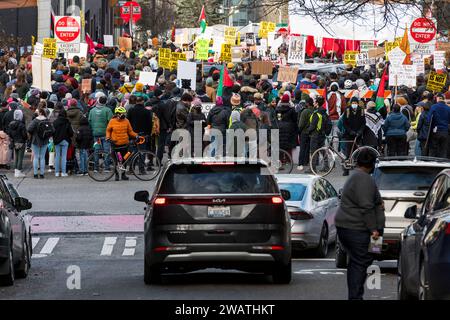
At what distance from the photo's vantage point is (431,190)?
13.4m

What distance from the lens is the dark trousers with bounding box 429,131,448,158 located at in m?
30.2

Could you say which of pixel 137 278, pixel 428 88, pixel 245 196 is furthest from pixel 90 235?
pixel 428 88

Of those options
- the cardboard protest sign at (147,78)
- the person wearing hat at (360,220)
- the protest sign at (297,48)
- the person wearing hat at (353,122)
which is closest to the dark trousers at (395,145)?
the person wearing hat at (353,122)

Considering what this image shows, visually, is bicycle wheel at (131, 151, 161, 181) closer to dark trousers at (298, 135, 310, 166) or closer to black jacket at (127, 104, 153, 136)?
black jacket at (127, 104, 153, 136)

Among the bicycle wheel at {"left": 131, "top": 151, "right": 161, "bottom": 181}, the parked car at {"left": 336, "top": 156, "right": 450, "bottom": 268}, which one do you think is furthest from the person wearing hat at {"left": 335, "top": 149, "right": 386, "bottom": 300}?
the bicycle wheel at {"left": 131, "top": 151, "right": 161, "bottom": 181}

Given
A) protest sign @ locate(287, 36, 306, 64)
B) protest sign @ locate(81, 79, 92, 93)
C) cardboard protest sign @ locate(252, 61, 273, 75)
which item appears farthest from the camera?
cardboard protest sign @ locate(252, 61, 273, 75)

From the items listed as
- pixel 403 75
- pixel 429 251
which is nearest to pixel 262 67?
pixel 403 75

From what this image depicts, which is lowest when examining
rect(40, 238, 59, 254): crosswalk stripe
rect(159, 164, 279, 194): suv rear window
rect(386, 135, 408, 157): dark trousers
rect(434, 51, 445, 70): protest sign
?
rect(40, 238, 59, 254): crosswalk stripe

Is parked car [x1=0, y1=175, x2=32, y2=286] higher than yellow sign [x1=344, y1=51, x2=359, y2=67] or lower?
lower

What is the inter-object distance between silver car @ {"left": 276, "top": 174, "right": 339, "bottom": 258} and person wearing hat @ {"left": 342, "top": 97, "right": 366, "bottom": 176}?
31.0 ft

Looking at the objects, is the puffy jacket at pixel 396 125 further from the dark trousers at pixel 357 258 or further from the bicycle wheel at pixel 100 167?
the dark trousers at pixel 357 258
